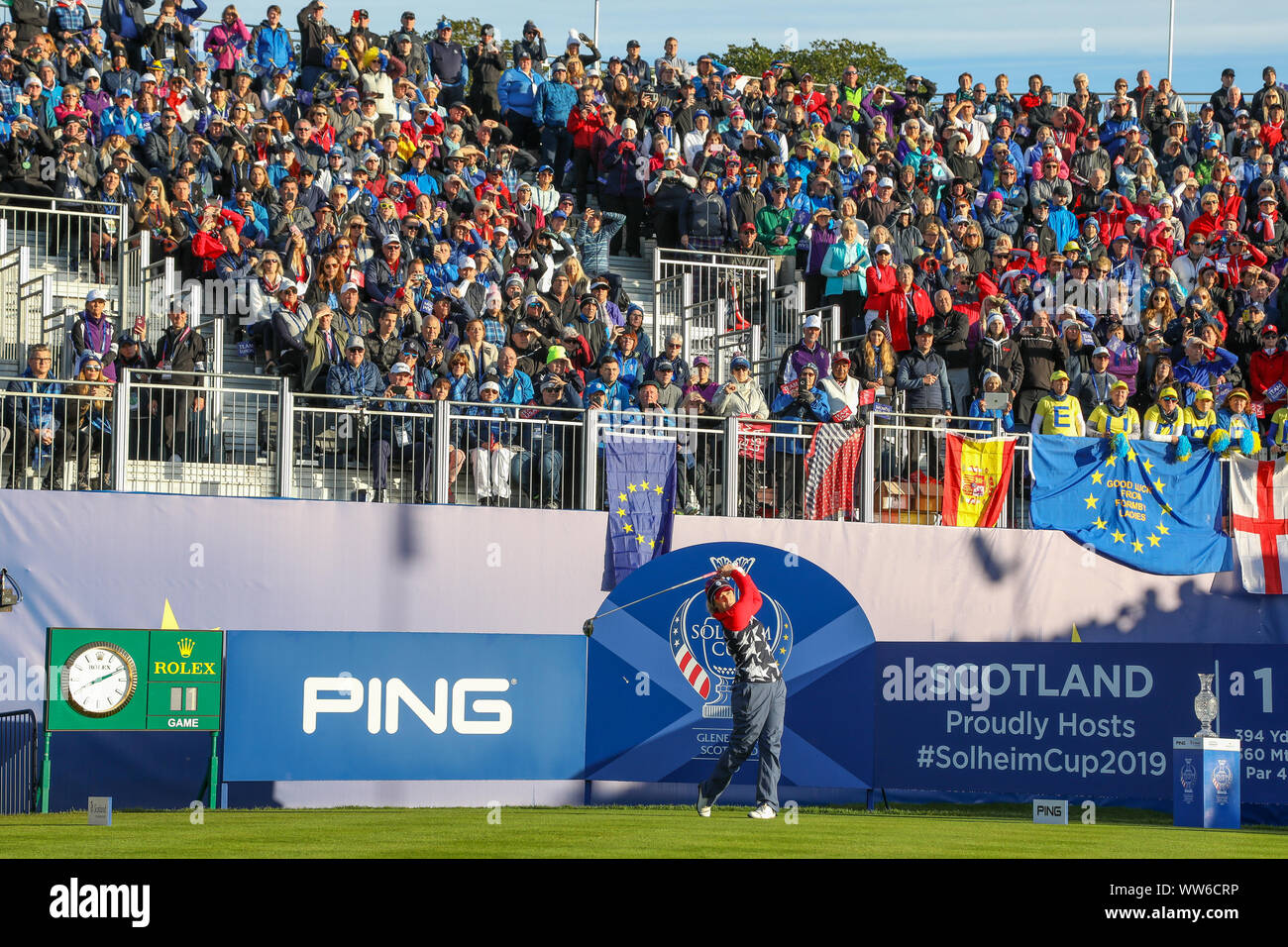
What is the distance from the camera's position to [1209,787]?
15.3 meters

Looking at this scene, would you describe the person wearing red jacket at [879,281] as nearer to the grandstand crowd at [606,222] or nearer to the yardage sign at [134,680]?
the grandstand crowd at [606,222]

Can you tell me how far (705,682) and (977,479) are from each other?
5.12 metres

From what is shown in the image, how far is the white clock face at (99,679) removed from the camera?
51.1 ft

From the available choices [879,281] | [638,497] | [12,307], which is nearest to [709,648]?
[638,497]

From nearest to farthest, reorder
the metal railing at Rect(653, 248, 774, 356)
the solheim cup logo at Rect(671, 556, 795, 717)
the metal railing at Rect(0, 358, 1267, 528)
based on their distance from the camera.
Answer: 1. the solheim cup logo at Rect(671, 556, 795, 717)
2. the metal railing at Rect(0, 358, 1267, 528)
3. the metal railing at Rect(653, 248, 774, 356)

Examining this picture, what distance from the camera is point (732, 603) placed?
14328 mm

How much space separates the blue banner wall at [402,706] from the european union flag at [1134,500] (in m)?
6.91

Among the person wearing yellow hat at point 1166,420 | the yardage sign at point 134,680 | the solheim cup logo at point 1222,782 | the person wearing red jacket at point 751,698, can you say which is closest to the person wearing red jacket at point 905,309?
the person wearing yellow hat at point 1166,420

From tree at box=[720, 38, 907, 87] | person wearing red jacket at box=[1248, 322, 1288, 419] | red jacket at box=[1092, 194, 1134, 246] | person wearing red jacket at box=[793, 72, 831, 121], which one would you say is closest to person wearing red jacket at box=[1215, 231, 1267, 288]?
red jacket at box=[1092, 194, 1134, 246]

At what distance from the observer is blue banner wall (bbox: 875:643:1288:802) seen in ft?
53.3

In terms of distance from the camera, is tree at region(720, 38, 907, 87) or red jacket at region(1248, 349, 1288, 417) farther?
tree at region(720, 38, 907, 87)

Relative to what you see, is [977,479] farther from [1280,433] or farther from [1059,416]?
[1280,433]

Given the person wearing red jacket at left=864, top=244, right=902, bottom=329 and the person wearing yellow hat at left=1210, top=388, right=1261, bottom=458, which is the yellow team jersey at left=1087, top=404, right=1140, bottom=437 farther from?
the person wearing red jacket at left=864, top=244, right=902, bottom=329
